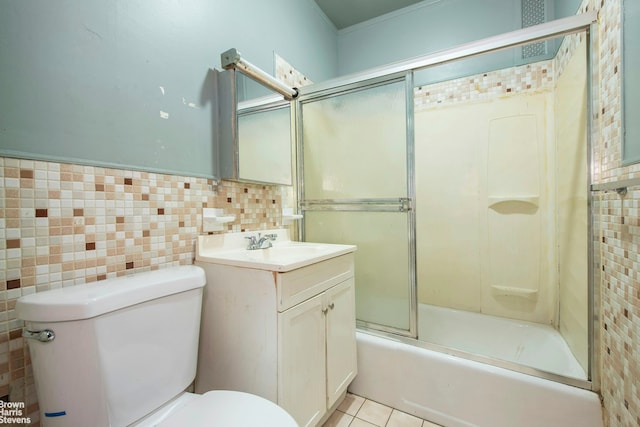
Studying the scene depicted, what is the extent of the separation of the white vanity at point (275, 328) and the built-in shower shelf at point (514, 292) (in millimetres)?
1445

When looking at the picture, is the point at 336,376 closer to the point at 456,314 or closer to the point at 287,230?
the point at 287,230

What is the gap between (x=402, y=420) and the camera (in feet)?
4.49

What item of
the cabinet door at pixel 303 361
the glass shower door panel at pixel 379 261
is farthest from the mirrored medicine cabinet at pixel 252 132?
the cabinet door at pixel 303 361

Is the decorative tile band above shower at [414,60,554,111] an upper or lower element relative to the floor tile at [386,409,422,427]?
upper

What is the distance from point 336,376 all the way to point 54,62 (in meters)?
1.62

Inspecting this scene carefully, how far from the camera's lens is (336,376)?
131cm

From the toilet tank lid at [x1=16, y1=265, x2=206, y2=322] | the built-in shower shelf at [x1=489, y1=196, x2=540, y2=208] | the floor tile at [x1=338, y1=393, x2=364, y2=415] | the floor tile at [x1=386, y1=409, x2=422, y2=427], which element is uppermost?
the built-in shower shelf at [x1=489, y1=196, x2=540, y2=208]

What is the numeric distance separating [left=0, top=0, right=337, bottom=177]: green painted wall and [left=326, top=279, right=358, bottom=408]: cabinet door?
885 millimetres

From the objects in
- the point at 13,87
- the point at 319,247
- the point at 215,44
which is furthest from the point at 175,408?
the point at 215,44

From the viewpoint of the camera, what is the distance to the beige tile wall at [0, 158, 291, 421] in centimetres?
74

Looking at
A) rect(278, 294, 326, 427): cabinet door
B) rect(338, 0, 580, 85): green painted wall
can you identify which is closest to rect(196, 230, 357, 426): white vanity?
rect(278, 294, 326, 427): cabinet door

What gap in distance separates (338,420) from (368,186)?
1291 millimetres

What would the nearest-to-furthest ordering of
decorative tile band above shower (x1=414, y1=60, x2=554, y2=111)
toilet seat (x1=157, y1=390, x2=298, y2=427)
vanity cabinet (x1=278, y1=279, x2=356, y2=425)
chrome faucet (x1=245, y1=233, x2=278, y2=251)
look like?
toilet seat (x1=157, y1=390, x2=298, y2=427), vanity cabinet (x1=278, y1=279, x2=356, y2=425), chrome faucet (x1=245, y1=233, x2=278, y2=251), decorative tile band above shower (x1=414, y1=60, x2=554, y2=111)

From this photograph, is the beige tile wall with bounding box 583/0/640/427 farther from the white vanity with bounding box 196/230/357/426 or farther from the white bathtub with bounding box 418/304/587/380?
the white vanity with bounding box 196/230/357/426
